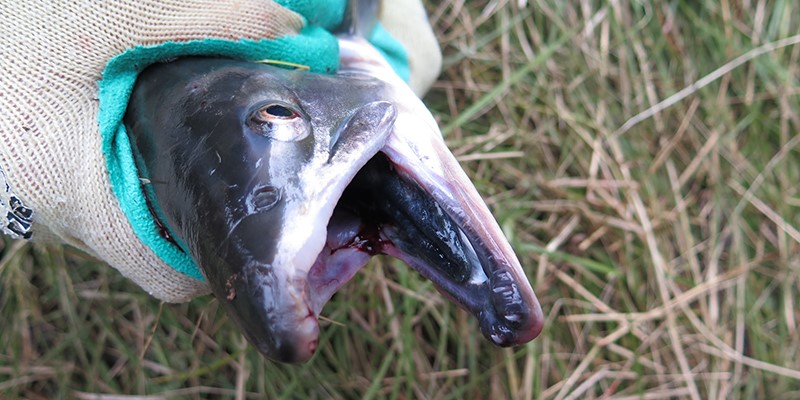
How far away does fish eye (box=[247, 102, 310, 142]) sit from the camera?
1.23 meters

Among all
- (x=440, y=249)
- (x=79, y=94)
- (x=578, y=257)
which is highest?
(x=79, y=94)

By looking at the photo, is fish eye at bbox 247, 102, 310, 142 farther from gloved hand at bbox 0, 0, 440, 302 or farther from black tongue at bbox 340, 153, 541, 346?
gloved hand at bbox 0, 0, 440, 302

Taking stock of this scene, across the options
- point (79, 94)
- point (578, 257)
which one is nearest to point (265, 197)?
point (79, 94)

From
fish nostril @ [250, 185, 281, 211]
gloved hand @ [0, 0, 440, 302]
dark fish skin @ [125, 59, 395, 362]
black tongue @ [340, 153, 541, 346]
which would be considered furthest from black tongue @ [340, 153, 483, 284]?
gloved hand @ [0, 0, 440, 302]

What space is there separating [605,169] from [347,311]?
89 cm

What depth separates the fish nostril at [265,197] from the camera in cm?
116

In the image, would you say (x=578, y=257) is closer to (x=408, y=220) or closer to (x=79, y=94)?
(x=408, y=220)

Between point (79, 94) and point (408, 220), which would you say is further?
point (79, 94)

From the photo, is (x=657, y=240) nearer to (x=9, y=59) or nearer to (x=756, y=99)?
(x=756, y=99)

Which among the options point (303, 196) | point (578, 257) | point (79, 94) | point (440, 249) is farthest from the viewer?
point (578, 257)

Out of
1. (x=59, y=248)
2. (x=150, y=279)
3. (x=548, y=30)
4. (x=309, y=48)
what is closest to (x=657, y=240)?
(x=548, y=30)

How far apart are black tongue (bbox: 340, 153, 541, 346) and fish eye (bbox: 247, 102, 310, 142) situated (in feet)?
0.48

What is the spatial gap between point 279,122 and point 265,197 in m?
0.14

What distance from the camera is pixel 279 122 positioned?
1.25 metres
